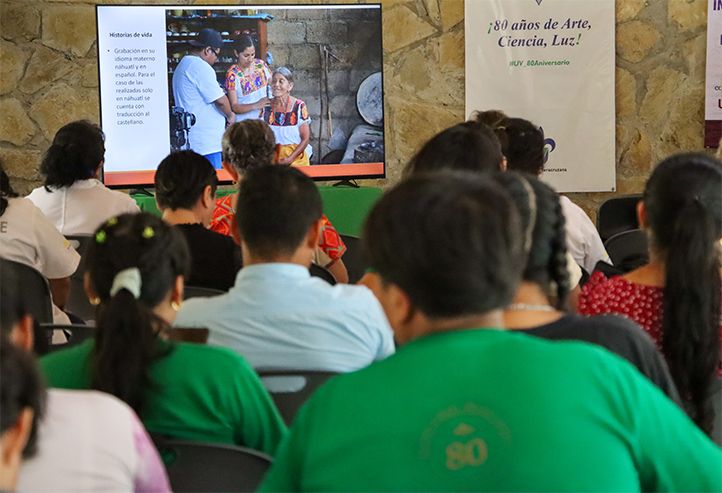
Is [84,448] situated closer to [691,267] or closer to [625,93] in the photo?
[691,267]

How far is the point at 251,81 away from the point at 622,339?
4103mm

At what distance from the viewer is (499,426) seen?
795mm

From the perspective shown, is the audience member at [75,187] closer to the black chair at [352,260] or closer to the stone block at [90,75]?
the black chair at [352,260]

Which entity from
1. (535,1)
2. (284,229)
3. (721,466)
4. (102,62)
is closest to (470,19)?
(535,1)

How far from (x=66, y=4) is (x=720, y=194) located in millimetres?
4405

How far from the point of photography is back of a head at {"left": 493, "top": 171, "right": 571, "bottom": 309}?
119cm

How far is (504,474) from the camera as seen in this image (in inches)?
31.2

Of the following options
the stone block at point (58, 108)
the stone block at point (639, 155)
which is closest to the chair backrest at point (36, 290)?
the stone block at point (58, 108)

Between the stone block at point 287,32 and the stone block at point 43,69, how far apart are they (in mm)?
1293

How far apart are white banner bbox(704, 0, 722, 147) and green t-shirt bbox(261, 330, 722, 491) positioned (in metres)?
4.97

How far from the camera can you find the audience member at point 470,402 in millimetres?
797

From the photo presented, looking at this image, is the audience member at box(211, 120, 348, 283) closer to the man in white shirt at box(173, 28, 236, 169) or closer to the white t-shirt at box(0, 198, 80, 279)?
the white t-shirt at box(0, 198, 80, 279)

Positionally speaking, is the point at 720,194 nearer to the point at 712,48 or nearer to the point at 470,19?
the point at 470,19

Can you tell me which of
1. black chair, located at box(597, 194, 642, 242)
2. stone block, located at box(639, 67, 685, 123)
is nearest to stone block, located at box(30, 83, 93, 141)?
black chair, located at box(597, 194, 642, 242)
